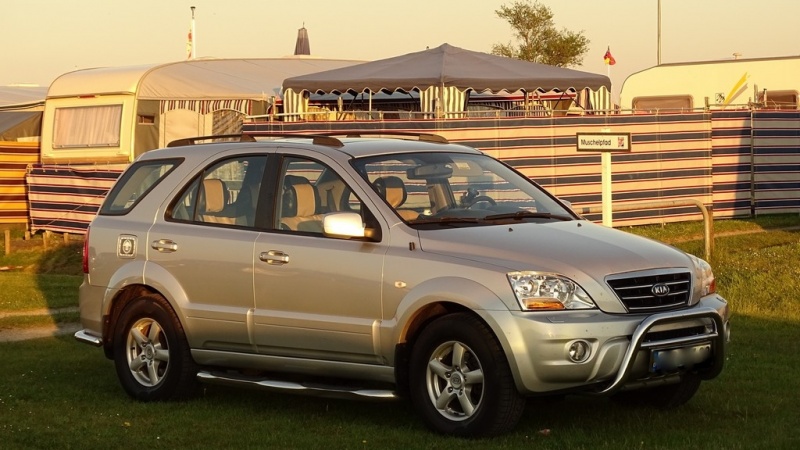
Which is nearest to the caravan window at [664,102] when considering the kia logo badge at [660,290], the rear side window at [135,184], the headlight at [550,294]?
the rear side window at [135,184]

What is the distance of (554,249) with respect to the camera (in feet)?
24.9

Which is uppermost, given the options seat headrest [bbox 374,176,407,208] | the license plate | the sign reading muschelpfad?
the sign reading muschelpfad

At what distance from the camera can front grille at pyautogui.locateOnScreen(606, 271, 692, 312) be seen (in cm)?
740

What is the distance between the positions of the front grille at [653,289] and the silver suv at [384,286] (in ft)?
0.04

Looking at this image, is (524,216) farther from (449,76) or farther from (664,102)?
(664,102)

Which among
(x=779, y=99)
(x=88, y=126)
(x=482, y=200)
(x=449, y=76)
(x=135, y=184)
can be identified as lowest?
(x=482, y=200)

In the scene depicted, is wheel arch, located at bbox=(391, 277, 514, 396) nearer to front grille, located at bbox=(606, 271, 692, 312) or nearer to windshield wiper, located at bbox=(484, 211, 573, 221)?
front grille, located at bbox=(606, 271, 692, 312)

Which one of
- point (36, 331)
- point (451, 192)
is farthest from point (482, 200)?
point (36, 331)

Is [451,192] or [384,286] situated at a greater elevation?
[451,192]

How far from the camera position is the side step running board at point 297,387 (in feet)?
25.9

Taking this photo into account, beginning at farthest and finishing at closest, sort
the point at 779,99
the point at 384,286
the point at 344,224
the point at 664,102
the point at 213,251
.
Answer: the point at 664,102
the point at 779,99
the point at 213,251
the point at 344,224
the point at 384,286

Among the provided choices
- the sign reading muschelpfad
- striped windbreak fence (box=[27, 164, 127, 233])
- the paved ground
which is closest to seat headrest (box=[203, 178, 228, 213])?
the paved ground

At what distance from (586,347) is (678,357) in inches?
24.6

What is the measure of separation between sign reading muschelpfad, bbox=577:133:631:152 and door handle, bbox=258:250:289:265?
5676mm
